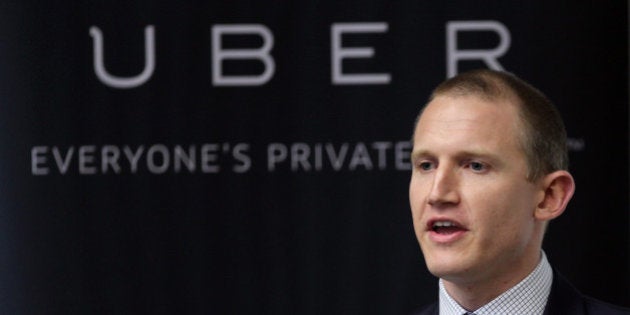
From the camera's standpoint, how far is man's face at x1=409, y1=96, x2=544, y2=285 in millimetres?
2256

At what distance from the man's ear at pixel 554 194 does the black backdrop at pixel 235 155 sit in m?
1.75

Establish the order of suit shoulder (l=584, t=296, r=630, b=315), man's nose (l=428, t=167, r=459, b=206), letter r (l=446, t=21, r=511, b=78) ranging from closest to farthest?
man's nose (l=428, t=167, r=459, b=206)
suit shoulder (l=584, t=296, r=630, b=315)
letter r (l=446, t=21, r=511, b=78)

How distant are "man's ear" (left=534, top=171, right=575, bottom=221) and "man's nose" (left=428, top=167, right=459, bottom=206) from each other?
19cm

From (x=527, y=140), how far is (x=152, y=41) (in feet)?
6.84

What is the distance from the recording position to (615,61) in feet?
13.5

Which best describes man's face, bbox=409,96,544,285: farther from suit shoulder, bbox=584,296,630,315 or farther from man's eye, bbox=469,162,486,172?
suit shoulder, bbox=584,296,630,315

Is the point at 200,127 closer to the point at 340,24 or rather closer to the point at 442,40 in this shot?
the point at 340,24

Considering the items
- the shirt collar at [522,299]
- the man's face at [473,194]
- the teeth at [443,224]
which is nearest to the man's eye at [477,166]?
the man's face at [473,194]

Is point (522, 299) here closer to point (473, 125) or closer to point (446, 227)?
point (446, 227)

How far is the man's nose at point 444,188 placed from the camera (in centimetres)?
224

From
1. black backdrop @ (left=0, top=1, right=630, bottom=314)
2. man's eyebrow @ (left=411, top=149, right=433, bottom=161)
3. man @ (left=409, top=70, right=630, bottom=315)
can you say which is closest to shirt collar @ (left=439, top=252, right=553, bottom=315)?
man @ (left=409, top=70, right=630, bottom=315)

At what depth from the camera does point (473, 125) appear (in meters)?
2.29

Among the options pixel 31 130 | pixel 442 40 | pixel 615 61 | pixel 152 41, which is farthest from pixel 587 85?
pixel 31 130

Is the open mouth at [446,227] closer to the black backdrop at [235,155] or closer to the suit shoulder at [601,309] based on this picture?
the suit shoulder at [601,309]
